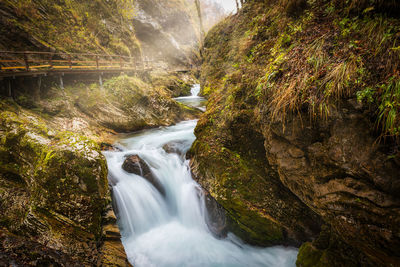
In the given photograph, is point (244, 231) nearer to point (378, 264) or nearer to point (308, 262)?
point (308, 262)

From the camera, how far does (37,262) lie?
9.87 ft

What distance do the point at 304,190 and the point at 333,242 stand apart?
117 cm

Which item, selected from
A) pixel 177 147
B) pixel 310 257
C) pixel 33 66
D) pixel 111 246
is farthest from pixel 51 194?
pixel 33 66

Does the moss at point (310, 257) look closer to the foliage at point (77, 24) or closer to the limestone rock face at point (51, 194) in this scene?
the limestone rock face at point (51, 194)

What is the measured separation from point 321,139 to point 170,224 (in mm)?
5161

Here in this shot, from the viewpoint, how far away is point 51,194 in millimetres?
3945

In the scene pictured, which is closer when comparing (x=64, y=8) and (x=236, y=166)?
(x=236, y=166)

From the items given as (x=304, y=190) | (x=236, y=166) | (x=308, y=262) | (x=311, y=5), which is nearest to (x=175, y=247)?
(x=236, y=166)

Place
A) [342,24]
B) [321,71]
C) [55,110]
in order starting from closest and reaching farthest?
1. [321,71]
2. [342,24]
3. [55,110]

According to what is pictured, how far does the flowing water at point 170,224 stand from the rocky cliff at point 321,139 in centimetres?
52

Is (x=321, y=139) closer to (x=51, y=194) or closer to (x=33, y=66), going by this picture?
(x=51, y=194)

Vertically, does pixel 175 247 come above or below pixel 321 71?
below

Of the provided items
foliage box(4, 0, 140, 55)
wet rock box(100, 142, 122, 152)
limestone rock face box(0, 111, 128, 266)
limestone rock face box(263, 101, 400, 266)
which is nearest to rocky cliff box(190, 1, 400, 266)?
limestone rock face box(263, 101, 400, 266)

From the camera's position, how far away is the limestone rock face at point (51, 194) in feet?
11.5
